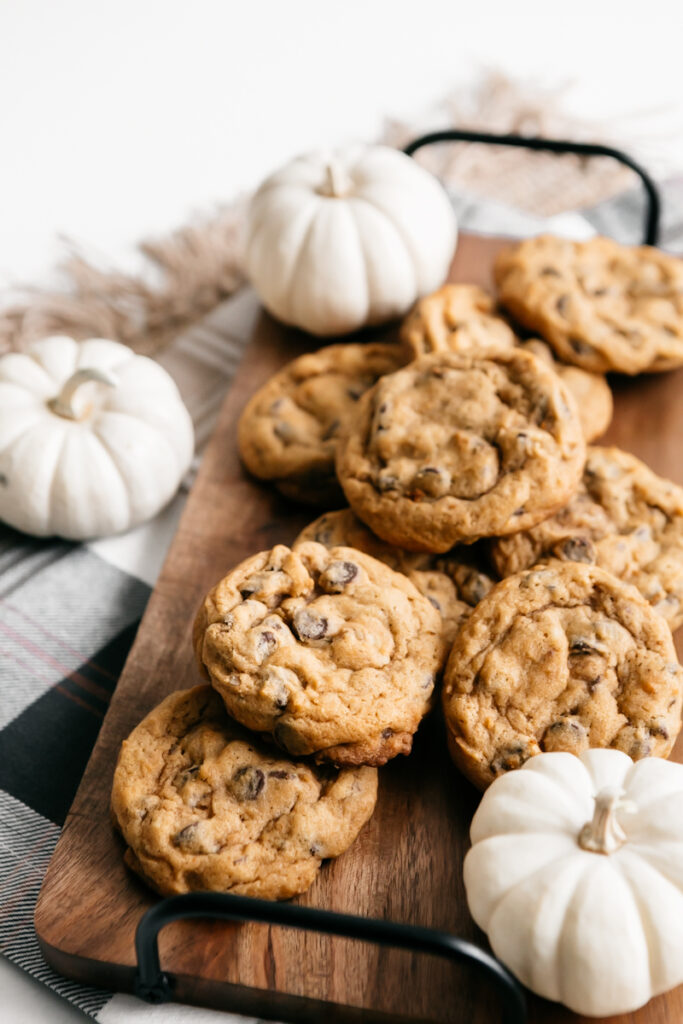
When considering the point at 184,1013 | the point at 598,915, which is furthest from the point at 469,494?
the point at 184,1013

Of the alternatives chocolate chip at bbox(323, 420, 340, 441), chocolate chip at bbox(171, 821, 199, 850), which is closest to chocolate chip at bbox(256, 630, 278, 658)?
chocolate chip at bbox(171, 821, 199, 850)

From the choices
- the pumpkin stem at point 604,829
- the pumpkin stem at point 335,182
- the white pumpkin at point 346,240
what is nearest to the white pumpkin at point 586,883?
the pumpkin stem at point 604,829

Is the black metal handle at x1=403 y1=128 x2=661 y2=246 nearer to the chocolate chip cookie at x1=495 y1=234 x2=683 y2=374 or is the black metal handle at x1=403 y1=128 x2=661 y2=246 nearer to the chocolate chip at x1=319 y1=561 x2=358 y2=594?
the chocolate chip cookie at x1=495 y1=234 x2=683 y2=374

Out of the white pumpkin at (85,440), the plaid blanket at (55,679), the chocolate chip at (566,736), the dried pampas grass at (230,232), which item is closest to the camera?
the chocolate chip at (566,736)

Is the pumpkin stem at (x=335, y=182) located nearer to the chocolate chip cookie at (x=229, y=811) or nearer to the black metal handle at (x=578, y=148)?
the black metal handle at (x=578, y=148)

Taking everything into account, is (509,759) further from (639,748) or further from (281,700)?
(281,700)
